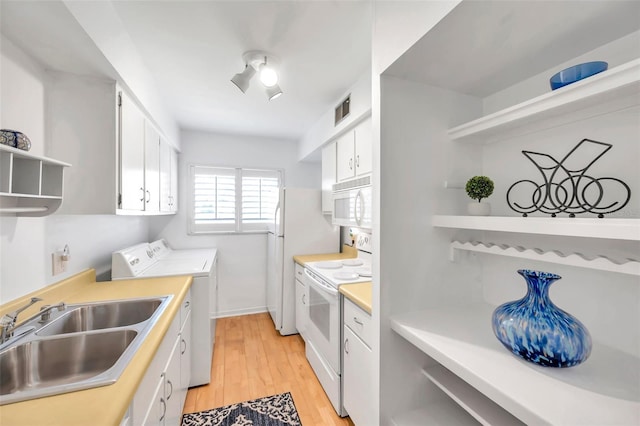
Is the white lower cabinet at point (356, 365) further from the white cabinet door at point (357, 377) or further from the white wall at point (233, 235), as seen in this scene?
the white wall at point (233, 235)

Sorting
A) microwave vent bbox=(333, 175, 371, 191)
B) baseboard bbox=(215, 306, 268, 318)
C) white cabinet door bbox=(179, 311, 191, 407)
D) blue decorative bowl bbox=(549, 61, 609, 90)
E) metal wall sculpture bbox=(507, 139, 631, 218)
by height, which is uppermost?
blue decorative bowl bbox=(549, 61, 609, 90)

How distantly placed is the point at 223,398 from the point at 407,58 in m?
2.50

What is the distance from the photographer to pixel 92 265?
76.8 inches

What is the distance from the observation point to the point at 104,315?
1488 millimetres

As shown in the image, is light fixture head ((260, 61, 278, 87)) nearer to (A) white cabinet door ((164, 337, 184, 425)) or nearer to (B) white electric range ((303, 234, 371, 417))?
(B) white electric range ((303, 234, 371, 417))

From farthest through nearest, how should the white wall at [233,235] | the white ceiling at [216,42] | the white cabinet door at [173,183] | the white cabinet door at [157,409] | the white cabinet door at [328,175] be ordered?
the white wall at [233,235] < the white cabinet door at [173,183] < the white cabinet door at [328,175] < the white ceiling at [216,42] < the white cabinet door at [157,409]

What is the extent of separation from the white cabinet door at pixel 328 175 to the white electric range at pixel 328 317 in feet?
1.99

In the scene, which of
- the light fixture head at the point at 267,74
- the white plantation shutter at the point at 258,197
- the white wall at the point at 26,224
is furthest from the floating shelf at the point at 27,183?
the white plantation shutter at the point at 258,197

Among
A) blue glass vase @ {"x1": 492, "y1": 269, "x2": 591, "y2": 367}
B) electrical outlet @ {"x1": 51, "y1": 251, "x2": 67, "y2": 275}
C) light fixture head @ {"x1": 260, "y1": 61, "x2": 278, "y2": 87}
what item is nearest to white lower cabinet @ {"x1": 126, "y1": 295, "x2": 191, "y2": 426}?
electrical outlet @ {"x1": 51, "y1": 251, "x2": 67, "y2": 275}

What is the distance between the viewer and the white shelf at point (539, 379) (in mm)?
649

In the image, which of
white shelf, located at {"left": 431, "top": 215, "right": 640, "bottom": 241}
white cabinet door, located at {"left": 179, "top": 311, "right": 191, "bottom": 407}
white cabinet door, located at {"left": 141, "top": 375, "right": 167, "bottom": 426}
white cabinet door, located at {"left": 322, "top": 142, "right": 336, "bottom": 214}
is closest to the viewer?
white shelf, located at {"left": 431, "top": 215, "right": 640, "bottom": 241}

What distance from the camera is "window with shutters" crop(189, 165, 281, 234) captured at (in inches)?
135

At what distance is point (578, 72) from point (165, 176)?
2.94 meters

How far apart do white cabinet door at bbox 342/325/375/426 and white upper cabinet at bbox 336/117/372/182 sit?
124 cm
